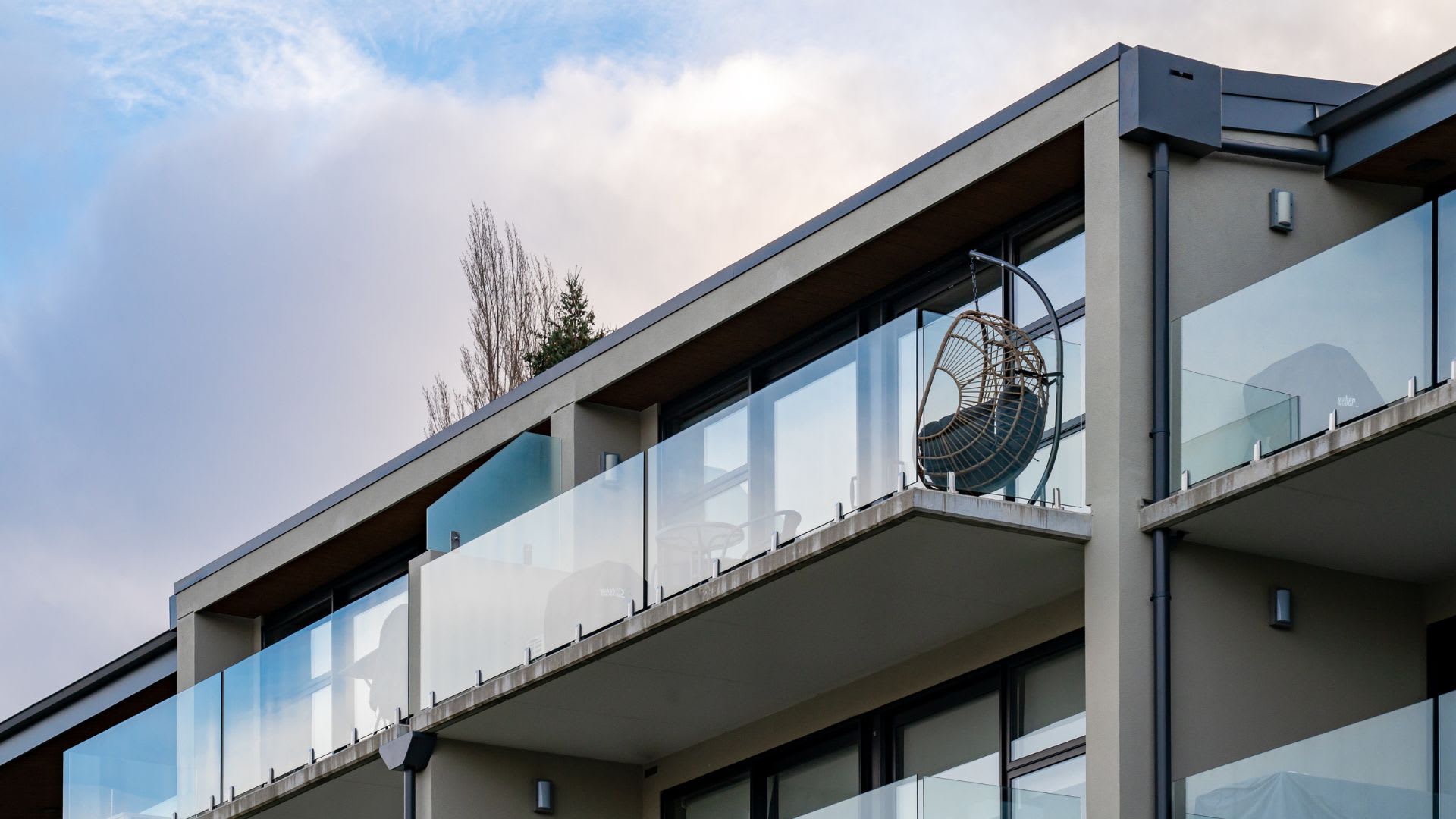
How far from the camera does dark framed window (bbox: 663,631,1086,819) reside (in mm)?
14531

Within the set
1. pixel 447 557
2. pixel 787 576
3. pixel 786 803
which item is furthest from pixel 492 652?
pixel 787 576

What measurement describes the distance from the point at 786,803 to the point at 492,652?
237cm

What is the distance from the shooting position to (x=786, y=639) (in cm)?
1552

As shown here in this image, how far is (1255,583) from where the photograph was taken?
13461 millimetres

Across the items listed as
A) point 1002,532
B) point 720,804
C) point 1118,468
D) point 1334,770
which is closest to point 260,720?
point 720,804

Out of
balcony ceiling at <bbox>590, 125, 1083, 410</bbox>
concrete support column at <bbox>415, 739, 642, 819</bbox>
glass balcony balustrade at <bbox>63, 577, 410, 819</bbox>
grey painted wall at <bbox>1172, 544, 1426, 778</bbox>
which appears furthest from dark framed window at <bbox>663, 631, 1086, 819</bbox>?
balcony ceiling at <bbox>590, 125, 1083, 410</bbox>

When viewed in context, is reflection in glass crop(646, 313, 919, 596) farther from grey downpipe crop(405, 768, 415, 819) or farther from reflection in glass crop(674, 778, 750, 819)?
grey downpipe crop(405, 768, 415, 819)

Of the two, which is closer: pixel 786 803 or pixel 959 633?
pixel 959 633

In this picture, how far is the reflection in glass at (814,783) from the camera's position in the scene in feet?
54.2

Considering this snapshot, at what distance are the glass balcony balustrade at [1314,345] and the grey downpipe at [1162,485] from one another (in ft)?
0.27

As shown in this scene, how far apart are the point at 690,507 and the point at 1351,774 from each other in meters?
5.10

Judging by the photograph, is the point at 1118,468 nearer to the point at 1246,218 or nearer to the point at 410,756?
the point at 1246,218

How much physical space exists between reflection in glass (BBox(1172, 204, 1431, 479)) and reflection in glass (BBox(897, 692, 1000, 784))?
8.76 feet

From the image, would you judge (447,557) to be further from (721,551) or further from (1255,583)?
(1255,583)
